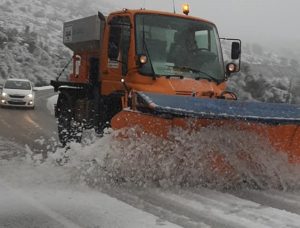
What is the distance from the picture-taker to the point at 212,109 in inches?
249

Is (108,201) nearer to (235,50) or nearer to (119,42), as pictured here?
(119,42)

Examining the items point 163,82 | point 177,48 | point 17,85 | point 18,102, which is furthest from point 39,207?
point 17,85

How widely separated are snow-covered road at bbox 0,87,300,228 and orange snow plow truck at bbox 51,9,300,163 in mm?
631

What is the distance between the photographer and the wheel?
386 inches

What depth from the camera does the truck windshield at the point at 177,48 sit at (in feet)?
25.6

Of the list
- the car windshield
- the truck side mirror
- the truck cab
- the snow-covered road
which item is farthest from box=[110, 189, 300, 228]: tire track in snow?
the car windshield

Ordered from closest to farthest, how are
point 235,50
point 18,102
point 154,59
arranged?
point 154,59
point 235,50
point 18,102

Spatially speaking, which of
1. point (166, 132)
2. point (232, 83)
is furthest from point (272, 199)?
point (232, 83)

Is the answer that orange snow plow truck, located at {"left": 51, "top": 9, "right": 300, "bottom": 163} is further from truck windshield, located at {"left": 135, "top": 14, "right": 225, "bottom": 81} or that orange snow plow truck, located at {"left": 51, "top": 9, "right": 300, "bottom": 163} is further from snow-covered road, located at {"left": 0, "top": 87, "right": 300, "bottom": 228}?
snow-covered road, located at {"left": 0, "top": 87, "right": 300, "bottom": 228}

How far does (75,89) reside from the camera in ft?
34.0

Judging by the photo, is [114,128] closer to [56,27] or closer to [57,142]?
[57,142]

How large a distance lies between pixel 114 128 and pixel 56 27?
97926 mm

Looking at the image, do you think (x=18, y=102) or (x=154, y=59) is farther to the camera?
(x=18, y=102)

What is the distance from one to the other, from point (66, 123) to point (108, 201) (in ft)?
16.2
